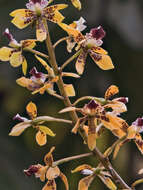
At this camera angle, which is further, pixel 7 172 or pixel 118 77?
pixel 118 77

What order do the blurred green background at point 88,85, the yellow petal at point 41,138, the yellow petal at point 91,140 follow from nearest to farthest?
the yellow petal at point 91,140 < the yellow petal at point 41,138 < the blurred green background at point 88,85


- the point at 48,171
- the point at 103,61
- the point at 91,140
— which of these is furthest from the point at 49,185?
the point at 103,61

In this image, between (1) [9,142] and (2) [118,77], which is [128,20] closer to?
(2) [118,77]

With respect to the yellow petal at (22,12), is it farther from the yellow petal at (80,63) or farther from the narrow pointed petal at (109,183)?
the narrow pointed petal at (109,183)

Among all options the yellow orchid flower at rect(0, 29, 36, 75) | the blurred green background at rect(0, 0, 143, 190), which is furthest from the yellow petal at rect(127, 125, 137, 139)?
the blurred green background at rect(0, 0, 143, 190)

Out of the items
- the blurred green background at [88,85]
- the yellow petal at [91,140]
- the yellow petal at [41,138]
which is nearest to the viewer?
the yellow petal at [91,140]

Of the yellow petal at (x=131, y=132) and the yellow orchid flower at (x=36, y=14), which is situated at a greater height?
the yellow orchid flower at (x=36, y=14)

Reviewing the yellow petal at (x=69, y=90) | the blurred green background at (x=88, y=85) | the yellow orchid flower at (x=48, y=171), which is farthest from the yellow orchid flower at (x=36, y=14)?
Answer: the blurred green background at (x=88, y=85)

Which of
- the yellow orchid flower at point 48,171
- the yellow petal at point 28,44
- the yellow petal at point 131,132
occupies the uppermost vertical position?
the yellow petal at point 28,44

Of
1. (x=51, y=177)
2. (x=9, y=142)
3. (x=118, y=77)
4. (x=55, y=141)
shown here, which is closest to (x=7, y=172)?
(x=9, y=142)
